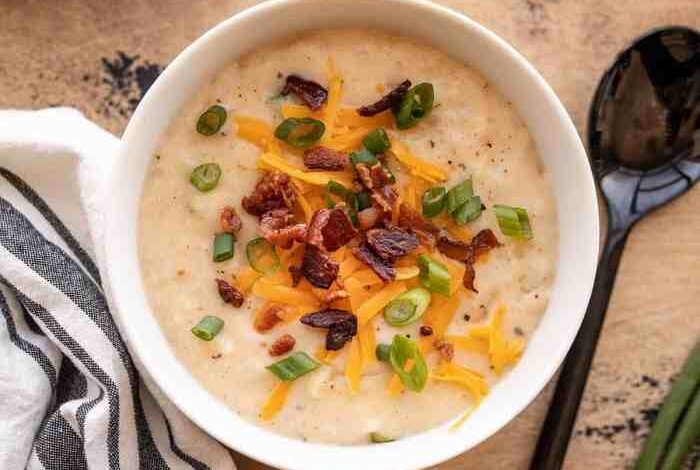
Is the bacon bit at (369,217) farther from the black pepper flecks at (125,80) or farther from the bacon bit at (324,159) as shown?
the black pepper flecks at (125,80)

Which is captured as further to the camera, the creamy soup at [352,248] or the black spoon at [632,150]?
the black spoon at [632,150]

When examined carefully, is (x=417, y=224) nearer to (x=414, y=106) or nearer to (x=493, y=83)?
(x=414, y=106)

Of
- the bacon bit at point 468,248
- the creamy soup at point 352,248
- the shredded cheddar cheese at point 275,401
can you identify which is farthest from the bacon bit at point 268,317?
the bacon bit at point 468,248

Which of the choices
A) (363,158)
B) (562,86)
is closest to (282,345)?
(363,158)

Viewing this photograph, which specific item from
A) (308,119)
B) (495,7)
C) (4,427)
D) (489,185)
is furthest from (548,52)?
(4,427)

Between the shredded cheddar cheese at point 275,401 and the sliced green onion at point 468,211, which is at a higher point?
the sliced green onion at point 468,211

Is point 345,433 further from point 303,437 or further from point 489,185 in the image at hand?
point 489,185
